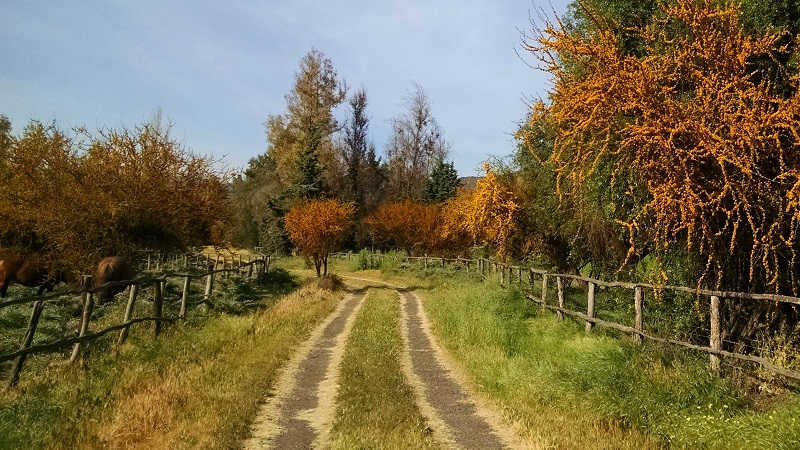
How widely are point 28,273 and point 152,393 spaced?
60.9 ft

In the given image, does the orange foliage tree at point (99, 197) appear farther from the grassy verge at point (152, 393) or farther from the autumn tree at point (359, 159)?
the autumn tree at point (359, 159)

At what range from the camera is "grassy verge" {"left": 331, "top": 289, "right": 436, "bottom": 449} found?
688cm

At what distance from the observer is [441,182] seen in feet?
189

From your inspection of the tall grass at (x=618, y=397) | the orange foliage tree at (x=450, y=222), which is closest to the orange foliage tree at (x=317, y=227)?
the orange foliage tree at (x=450, y=222)

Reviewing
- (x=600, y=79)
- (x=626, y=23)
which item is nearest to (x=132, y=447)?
(x=600, y=79)

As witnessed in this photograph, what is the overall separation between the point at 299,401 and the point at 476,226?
1468 cm

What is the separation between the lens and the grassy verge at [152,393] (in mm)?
7082

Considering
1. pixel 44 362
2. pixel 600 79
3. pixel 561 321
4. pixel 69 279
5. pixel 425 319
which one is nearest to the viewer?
pixel 600 79

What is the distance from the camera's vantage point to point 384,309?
2059 centimetres

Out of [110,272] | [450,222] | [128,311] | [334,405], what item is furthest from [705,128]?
[450,222]

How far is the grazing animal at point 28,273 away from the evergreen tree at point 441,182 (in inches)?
1484

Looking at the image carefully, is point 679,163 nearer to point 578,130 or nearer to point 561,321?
point 578,130

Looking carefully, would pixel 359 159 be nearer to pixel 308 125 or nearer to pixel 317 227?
pixel 308 125

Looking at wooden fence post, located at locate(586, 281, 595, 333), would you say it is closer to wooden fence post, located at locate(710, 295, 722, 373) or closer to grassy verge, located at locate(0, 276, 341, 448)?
wooden fence post, located at locate(710, 295, 722, 373)
